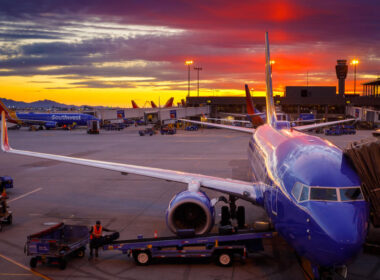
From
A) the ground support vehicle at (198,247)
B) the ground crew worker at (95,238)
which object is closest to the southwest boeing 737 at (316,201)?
the ground support vehicle at (198,247)

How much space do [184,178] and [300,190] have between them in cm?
822

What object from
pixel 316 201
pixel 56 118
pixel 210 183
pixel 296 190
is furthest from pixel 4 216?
pixel 56 118

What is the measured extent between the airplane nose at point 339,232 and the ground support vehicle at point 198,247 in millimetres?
4639

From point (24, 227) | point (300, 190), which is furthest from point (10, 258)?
point (300, 190)

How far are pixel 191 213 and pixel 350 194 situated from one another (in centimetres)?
739

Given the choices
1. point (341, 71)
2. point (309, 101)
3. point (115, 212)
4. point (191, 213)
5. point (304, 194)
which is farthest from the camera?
point (341, 71)

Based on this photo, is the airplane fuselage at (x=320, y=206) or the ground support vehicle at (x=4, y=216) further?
the ground support vehicle at (x=4, y=216)

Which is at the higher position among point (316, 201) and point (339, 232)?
point (316, 201)

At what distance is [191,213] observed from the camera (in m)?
15.6

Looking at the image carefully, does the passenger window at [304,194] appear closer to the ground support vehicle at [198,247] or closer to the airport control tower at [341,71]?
the ground support vehicle at [198,247]

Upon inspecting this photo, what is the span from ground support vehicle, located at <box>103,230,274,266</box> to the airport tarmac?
369 millimetres

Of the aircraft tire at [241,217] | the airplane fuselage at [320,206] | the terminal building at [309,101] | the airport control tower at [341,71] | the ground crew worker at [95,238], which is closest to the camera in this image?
the airplane fuselage at [320,206]

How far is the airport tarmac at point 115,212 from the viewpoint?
13078 mm

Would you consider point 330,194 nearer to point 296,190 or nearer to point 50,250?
point 296,190
